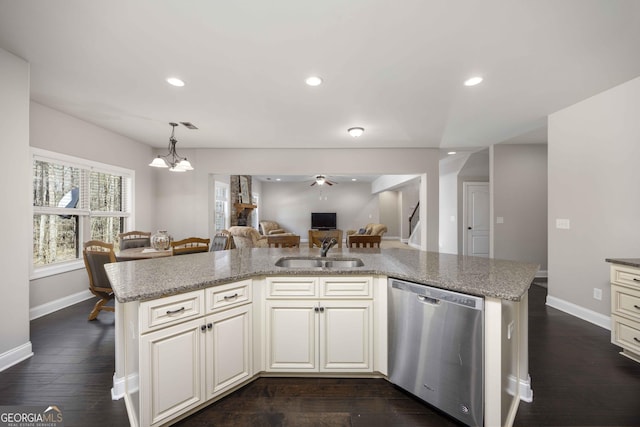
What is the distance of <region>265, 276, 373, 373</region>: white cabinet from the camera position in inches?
75.0

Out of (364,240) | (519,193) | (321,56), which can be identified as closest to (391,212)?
(519,193)

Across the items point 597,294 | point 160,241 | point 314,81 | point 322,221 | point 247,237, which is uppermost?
point 314,81

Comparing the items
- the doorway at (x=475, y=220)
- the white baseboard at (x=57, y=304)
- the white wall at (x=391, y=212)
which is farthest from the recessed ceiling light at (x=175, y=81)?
the white wall at (x=391, y=212)

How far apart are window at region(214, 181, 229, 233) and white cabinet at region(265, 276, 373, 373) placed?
5688 millimetres

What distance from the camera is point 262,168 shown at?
522cm

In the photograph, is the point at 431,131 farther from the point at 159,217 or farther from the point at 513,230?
the point at 159,217

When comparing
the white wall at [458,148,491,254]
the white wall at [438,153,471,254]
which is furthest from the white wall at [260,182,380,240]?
the white wall at [458,148,491,254]

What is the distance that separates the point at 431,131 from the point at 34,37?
4.52m

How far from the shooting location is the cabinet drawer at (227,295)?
165 centimetres

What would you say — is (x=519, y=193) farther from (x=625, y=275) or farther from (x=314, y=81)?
(x=314, y=81)

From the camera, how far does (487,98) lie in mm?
3006

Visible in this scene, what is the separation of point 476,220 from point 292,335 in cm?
626

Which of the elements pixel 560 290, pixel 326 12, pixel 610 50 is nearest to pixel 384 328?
pixel 326 12

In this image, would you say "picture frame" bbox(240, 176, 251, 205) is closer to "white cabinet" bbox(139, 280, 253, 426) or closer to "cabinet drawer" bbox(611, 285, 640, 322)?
"white cabinet" bbox(139, 280, 253, 426)
